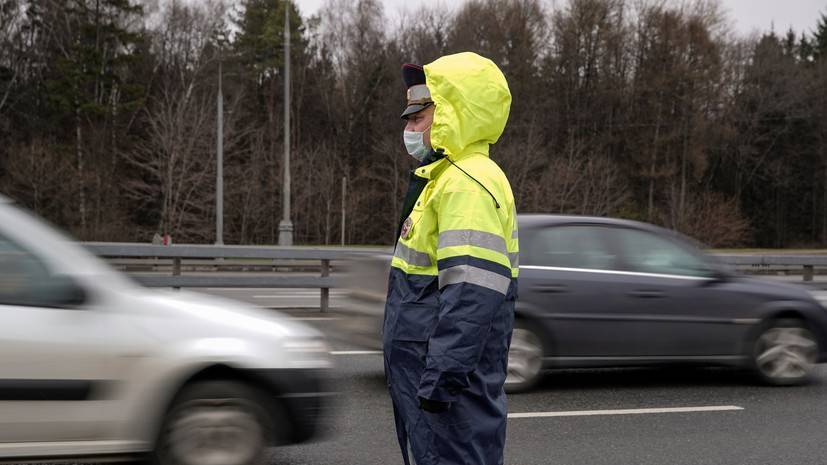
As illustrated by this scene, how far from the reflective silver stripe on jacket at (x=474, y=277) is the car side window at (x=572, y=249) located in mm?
4689

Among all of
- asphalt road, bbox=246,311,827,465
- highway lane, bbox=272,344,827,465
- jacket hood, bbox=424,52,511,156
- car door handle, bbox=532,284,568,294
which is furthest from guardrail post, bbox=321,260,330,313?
jacket hood, bbox=424,52,511,156

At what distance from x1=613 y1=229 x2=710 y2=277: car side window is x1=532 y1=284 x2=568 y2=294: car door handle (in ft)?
2.14

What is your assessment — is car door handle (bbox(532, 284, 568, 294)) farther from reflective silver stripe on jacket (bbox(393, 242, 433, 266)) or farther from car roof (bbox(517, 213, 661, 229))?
reflective silver stripe on jacket (bbox(393, 242, 433, 266))

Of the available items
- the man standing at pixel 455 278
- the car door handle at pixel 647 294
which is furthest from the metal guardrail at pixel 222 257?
the man standing at pixel 455 278

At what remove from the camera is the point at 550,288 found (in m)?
7.18

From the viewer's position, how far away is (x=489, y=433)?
9.23 feet

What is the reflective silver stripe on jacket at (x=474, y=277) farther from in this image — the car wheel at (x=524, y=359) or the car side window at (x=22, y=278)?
the car wheel at (x=524, y=359)

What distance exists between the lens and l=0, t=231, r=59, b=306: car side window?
4.08 meters

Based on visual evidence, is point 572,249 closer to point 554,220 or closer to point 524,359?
point 554,220

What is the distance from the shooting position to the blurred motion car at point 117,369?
403 centimetres

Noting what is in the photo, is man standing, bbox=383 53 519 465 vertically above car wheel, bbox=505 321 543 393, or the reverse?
man standing, bbox=383 53 519 465

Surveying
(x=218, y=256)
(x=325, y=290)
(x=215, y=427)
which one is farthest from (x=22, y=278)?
(x=325, y=290)

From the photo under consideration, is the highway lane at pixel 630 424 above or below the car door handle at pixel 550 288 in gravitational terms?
below

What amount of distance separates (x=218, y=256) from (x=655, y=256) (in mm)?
6303
